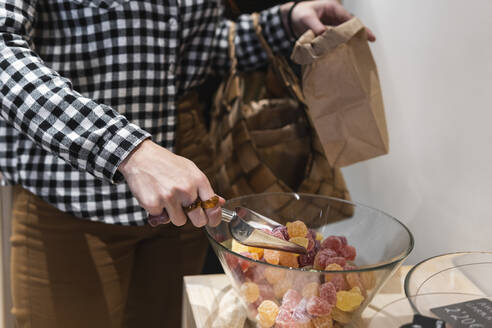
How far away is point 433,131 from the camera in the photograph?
92cm

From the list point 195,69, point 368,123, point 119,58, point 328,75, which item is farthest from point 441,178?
point 119,58

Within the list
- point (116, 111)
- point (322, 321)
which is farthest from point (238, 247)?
point (116, 111)

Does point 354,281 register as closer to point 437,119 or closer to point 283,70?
point 437,119

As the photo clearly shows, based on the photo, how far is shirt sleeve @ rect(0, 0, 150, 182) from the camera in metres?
0.59

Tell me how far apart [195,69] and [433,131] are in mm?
489

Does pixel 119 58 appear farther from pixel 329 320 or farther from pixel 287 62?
pixel 329 320

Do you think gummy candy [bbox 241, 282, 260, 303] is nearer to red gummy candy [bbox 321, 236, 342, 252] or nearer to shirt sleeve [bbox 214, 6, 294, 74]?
red gummy candy [bbox 321, 236, 342, 252]

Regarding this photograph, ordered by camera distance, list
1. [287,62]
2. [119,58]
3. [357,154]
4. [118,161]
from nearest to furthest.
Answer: [118,161], [119,58], [357,154], [287,62]

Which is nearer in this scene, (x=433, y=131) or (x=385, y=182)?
(x=433, y=131)

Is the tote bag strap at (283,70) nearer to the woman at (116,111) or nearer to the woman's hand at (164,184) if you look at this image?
the woman at (116,111)

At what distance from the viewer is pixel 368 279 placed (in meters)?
0.62

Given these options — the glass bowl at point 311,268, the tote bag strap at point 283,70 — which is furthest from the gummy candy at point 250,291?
the tote bag strap at point 283,70

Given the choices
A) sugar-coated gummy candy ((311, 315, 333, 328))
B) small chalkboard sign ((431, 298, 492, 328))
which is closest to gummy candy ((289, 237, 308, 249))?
sugar-coated gummy candy ((311, 315, 333, 328))

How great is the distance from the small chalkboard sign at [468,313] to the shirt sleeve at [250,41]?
0.71 meters
